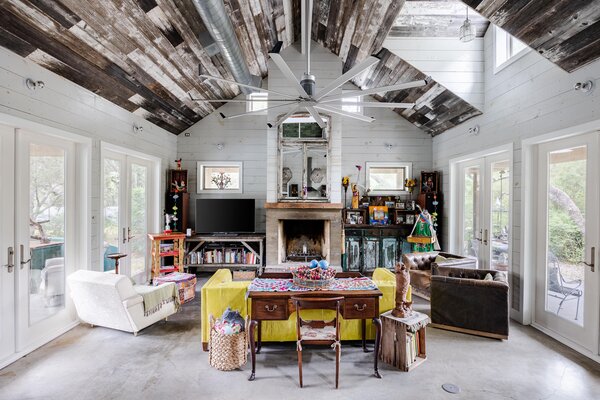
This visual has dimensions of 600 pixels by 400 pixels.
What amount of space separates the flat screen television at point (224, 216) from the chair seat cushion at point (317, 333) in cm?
349

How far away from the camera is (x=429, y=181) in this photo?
615 centimetres

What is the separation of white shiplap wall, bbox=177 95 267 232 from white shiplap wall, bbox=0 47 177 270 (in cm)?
113

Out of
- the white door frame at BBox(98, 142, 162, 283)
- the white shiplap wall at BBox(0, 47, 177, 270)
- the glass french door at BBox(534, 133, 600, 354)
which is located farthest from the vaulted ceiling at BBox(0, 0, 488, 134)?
the glass french door at BBox(534, 133, 600, 354)

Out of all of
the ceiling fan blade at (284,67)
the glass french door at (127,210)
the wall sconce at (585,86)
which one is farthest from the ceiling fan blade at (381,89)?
the glass french door at (127,210)

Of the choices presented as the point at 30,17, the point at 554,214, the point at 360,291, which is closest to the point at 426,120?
the point at 554,214

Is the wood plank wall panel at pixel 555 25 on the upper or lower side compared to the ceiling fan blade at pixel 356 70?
upper

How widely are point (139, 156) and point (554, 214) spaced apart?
584cm

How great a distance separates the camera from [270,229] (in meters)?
5.63

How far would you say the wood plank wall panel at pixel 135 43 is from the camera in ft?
9.33

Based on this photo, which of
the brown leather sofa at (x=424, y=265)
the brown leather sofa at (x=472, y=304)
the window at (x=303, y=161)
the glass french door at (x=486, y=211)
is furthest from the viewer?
the window at (x=303, y=161)

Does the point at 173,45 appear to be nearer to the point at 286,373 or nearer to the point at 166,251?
the point at 166,251

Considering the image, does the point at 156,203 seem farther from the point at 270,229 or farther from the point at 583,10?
the point at 583,10

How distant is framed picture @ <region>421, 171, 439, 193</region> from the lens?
20.1ft

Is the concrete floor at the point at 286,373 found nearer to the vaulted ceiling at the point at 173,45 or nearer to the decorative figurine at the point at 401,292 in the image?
the decorative figurine at the point at 401,292
